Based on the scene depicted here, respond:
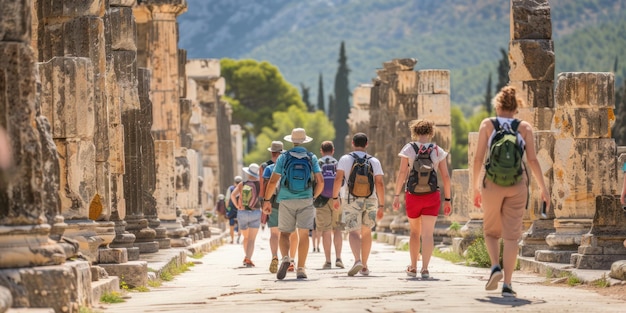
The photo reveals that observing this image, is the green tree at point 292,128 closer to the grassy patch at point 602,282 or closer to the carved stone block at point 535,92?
the carved stone block at point 535,92

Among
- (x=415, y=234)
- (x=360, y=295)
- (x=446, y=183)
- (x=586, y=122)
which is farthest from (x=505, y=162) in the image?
(x=586, y=122)

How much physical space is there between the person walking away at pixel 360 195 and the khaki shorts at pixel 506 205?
13.6 feet

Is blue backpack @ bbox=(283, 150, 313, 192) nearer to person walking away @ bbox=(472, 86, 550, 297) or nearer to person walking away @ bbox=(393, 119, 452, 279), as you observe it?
person walking away @ bbox=(393, 119, 452, 279)

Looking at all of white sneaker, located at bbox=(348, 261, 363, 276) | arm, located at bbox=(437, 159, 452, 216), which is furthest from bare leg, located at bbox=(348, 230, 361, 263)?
arm, located at bbox=(437, 159, 452, 216)

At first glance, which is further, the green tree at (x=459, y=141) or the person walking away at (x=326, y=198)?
the green tree at (x=459, y=141)

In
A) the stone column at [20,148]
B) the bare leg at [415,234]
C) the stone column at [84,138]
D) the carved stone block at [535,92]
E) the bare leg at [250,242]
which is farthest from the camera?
the carved stone block at [535,92]

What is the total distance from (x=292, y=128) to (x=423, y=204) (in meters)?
99.8

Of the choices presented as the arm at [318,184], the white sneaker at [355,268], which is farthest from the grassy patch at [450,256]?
the arm at [318,184]

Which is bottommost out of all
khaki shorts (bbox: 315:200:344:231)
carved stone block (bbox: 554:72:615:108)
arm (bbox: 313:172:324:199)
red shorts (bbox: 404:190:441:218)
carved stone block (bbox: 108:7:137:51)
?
khaki shorts (bbox: 315:200:344:231)

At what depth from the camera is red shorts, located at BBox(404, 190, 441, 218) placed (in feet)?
53.1

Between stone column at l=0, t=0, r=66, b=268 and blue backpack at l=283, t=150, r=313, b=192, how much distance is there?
6009mm

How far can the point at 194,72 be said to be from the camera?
180 ft

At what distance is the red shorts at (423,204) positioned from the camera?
16188mm

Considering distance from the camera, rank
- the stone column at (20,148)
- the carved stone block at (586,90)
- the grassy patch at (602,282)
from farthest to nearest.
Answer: the carved stone block at (586,90) → the grassy patch at (602,282) → the stone column at (20,148)
